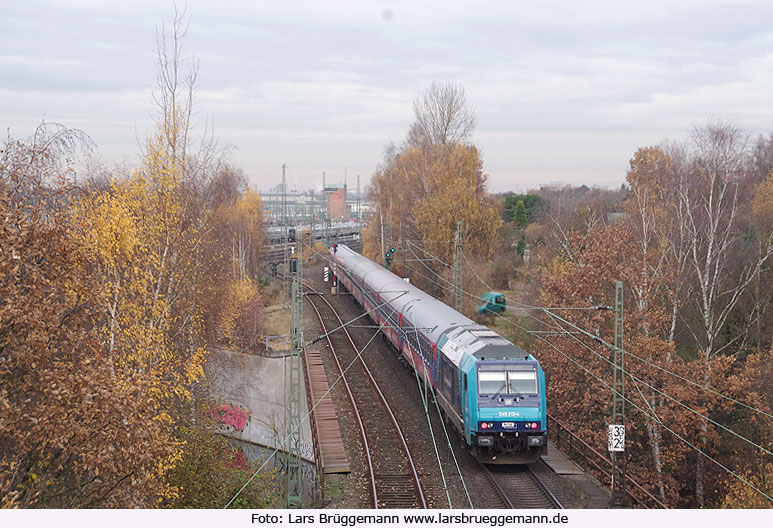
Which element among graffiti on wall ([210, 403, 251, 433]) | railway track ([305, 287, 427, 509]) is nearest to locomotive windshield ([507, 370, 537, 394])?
railway track ([305, 287, 427, 509])

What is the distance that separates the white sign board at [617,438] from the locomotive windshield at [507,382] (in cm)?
224

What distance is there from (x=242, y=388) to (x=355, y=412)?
6465 mm

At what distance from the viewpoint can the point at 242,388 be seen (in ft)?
90.1

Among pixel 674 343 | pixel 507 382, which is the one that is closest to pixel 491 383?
pixel 507 382

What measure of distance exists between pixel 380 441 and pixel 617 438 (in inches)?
299

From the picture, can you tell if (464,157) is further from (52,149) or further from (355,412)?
(52,149)

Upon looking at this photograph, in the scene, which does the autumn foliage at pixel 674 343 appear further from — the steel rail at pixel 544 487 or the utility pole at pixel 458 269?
the utility pole at pixel 458 269

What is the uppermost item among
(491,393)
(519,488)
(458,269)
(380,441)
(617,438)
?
(458,269)

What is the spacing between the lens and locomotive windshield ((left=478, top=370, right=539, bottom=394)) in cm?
1712

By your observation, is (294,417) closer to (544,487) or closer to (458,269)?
(544,487)

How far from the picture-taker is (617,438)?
1556cm

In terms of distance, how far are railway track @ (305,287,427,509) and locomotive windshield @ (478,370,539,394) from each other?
9.91 feet

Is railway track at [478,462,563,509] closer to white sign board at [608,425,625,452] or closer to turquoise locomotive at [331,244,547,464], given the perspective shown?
turquoise locomotive at [331,244,547,464]
